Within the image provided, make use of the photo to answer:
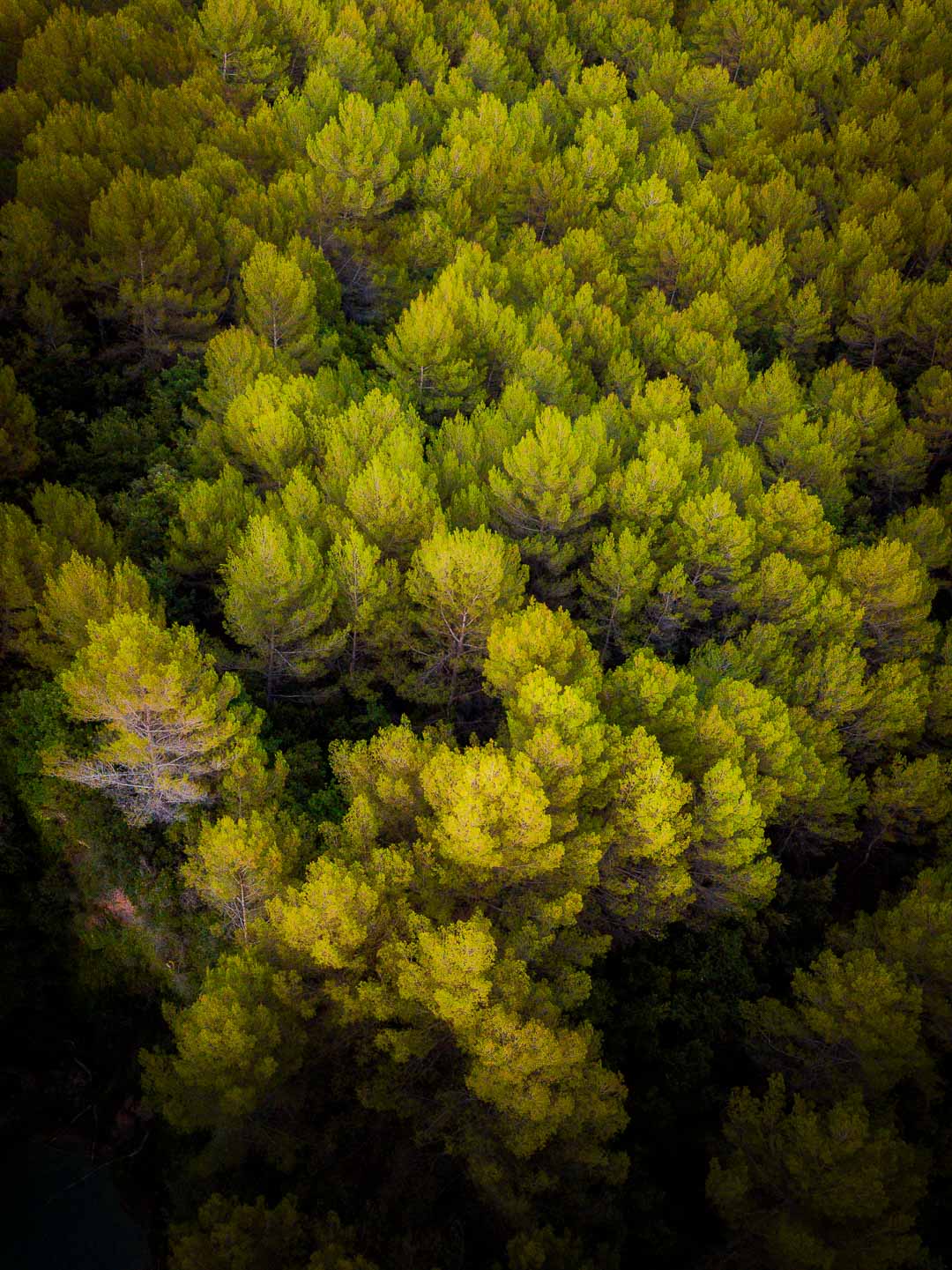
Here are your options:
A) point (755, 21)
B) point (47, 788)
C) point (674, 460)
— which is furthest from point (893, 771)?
point (755, 21)

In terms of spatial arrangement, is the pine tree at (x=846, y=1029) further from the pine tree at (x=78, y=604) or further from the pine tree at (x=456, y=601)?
the pine tree at (x=78, y=604)

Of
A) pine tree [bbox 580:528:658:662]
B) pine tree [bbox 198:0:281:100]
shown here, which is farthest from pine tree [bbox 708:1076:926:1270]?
pine tree [bbox 198:0:281:100]

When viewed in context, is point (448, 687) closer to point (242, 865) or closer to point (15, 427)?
point (242, 865)

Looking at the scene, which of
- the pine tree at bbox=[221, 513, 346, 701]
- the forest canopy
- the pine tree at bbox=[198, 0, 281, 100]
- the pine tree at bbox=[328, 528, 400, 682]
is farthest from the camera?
the pine tree at bbox=[198, 0, 281, 100]

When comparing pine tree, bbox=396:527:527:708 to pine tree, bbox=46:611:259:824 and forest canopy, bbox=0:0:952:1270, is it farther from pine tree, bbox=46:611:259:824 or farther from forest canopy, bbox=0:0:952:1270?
pine tree, bbox=46:611:259:824

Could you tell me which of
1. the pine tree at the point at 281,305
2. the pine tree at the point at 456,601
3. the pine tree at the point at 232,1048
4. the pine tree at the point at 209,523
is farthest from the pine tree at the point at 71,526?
the pine tree at the point at 281,305

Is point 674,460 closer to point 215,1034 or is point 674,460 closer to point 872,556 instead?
point 872,556

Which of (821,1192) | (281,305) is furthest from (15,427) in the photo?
(821,1192)

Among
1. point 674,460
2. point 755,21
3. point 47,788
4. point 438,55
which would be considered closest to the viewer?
point 47,788
